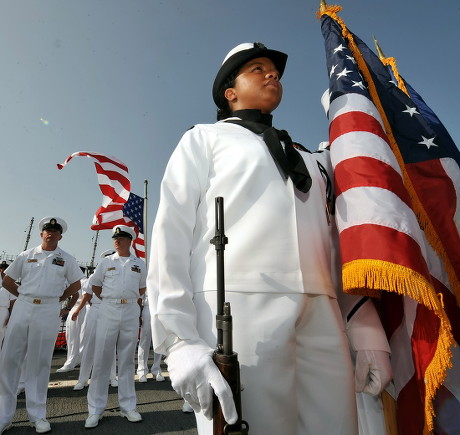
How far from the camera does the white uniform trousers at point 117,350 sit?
4324 mm

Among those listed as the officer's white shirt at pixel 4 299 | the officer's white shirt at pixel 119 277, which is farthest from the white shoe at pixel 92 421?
the officer's white shirt at pixel 4 299

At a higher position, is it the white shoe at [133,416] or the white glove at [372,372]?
the white glove at [372,372]

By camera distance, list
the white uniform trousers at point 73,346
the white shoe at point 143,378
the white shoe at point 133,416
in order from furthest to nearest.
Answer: the white uniform trousers at point 73,346
the white shoe at point 143,378
the white shoe at point 133,416

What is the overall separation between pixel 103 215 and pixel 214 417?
25.1 feet

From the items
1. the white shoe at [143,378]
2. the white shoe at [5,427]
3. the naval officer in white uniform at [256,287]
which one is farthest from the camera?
the white shoe at [143,378]

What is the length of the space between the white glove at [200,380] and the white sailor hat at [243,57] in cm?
140

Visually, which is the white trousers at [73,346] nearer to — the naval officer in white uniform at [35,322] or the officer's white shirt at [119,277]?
the officer's white shirt at [119,277]

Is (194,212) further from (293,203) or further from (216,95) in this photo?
(216,95)

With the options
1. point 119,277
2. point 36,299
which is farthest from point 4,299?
point 119,277

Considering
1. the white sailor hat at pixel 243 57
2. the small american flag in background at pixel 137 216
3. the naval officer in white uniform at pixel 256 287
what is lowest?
the naval officer in white uniform at pixel 256 287

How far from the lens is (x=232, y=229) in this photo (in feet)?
4.24

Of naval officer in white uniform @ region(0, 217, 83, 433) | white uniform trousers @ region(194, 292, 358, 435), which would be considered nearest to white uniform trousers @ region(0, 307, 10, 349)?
naval officer in white uniform @ region(0, 217, 83, 433)

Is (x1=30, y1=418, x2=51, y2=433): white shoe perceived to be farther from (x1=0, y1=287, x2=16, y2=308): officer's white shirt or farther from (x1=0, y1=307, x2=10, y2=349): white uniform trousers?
(x1=0, y1=287, x2=16, y2=308): officer's white shirt

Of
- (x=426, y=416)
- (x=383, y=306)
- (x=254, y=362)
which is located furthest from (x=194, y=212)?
(x=426, y=416)
